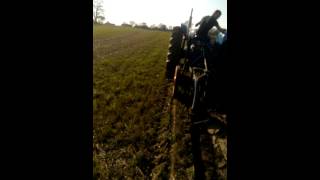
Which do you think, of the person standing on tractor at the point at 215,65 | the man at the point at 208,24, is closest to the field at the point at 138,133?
the person standing on tractor at the point at 215,65

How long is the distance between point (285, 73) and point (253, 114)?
160 mm

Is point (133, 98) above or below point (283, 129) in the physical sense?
below

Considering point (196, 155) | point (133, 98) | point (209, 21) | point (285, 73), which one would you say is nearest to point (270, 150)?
point (285, 73)

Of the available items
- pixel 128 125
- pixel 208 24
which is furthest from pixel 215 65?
pixel 128 125

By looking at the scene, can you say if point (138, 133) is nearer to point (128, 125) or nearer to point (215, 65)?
point (128, 125)

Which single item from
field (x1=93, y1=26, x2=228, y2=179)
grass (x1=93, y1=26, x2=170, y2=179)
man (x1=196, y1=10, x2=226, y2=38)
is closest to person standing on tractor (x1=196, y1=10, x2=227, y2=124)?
man (x1=196, y1=10, x2=226, y2=38)

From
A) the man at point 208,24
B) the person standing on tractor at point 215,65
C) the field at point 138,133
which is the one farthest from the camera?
Result: the man at point 208,24

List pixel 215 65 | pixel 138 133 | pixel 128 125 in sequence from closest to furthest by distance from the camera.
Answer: pixel 138 133 → pixel 128 125 → pixel 215 65

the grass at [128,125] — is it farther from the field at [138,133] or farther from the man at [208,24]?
the man at [208,24]

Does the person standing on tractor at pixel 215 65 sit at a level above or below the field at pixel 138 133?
above

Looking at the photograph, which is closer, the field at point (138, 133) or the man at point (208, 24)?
the field at point (138, 133)

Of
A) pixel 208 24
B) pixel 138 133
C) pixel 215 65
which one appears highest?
pixel 208 24
